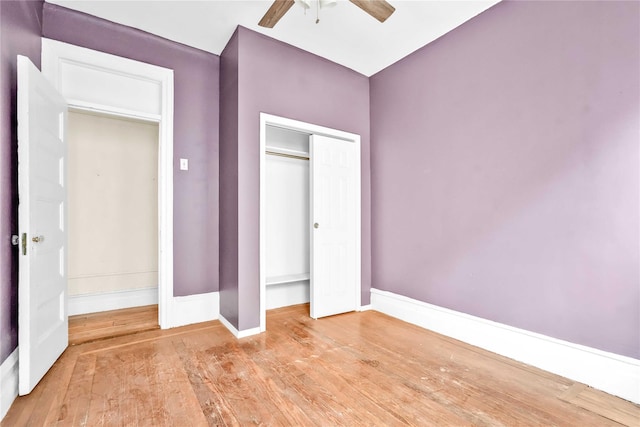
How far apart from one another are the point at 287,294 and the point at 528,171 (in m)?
2.72

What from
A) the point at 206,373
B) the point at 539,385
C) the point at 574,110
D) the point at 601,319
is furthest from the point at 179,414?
the point at 574,110

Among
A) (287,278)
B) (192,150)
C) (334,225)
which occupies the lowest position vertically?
(287,278)

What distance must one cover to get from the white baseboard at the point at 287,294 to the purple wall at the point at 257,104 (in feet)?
2.07

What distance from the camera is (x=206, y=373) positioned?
204cm

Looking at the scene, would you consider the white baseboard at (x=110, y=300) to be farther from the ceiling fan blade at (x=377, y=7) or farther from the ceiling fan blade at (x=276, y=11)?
the ceiling fan blade at (x=377, y=7)

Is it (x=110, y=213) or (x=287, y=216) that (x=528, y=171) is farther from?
(x=110, y=213)

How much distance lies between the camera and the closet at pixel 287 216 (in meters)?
3.54

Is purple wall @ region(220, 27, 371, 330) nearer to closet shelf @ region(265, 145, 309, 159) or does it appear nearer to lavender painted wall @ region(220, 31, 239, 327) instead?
lavender painted wall @ region(220, 31, 239, 327)

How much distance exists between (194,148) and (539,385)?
134 inches

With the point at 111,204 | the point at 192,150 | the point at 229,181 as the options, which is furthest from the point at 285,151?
the point at 111,204

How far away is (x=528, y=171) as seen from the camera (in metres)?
2.23

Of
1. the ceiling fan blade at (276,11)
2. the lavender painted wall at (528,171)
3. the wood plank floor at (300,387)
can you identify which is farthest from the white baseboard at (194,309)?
the ceiling fan blade at (276,11)

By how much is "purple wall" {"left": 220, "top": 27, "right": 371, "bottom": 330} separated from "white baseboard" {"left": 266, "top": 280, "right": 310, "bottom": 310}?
0.63 m

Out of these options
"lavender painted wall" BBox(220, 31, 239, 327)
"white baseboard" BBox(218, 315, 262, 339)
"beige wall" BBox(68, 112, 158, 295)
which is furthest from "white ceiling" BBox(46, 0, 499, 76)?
"white baseboard" BBox(218, 315, 262, 339)
